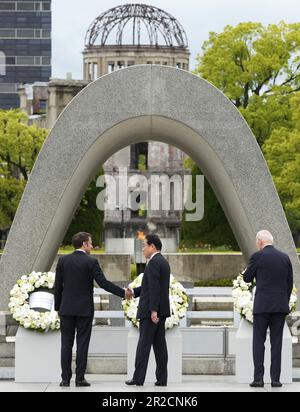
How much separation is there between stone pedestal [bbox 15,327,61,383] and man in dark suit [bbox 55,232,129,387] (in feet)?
2.66

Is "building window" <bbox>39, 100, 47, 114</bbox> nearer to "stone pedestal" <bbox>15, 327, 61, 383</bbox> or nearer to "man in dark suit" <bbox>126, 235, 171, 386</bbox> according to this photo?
"stone pedestal" <bbox>15, 327, 61, 383</bbox>

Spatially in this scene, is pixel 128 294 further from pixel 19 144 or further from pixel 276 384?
pixel 19 144

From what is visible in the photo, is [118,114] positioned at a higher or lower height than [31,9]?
lower

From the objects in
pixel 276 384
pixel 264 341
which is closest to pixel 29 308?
pixel 264 341

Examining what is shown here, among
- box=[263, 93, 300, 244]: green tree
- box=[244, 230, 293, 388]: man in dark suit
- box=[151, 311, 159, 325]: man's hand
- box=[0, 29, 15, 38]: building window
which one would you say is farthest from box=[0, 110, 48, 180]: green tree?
box=[0, 29, 15, 38]: building window

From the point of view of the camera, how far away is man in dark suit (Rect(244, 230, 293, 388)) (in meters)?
15.9

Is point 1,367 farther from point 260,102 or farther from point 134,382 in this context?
point 260,102

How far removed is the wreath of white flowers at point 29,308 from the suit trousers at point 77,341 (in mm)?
864

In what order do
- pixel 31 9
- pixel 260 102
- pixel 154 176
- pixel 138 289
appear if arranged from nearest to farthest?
pixel 138 289 → pixel 260 102 → pixel 154 176 → pixel 31 9

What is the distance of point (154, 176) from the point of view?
253 ft

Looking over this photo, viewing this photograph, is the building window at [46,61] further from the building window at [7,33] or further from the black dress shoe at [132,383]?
the black dress shoe at [132,383]

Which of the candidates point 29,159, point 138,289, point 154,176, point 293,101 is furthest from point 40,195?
point 154,176

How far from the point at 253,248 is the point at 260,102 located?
97.7 feet

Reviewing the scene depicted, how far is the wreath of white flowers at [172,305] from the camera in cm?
1667
